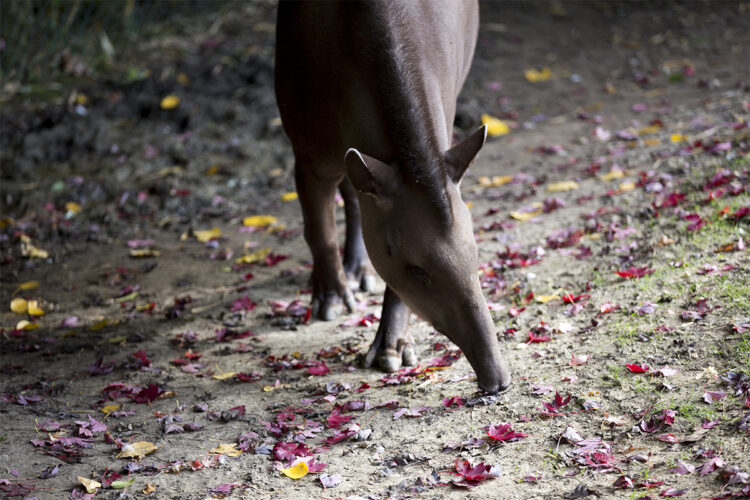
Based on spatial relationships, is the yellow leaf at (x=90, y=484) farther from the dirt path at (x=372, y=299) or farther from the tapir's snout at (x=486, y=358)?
the tapir's snout at (x=486, y=358)

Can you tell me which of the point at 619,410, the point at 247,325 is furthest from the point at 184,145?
the point at 619,410

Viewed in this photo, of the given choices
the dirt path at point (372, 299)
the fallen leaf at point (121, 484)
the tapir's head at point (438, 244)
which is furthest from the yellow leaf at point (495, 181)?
the fallen leaf at point (121, 484)

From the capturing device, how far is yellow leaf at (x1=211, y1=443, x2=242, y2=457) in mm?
3740

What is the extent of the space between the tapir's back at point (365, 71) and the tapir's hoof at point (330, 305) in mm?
966

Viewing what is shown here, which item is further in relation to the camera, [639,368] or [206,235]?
[206,235]

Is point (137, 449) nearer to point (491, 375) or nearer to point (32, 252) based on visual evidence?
point (491, 375)

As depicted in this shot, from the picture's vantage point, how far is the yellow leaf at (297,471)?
11.6 ft

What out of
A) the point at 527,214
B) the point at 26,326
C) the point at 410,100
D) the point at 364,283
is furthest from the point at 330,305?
the point at 26,326

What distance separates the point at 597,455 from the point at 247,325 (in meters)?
2.61

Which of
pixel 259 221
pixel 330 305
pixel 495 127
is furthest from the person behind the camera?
pixel 495 127

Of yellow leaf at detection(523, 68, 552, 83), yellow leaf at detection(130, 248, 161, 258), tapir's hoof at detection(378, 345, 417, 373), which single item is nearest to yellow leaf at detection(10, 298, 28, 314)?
yellow leaf at detection(130, 248, 161, 258)

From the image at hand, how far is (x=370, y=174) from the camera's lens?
12.5 ft

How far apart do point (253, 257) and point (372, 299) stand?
1.16 m

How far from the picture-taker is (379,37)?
13.4ft
